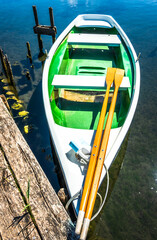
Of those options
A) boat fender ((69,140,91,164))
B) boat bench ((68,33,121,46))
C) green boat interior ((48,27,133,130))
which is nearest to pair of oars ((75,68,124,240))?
boat fender ((69,140,91,164))

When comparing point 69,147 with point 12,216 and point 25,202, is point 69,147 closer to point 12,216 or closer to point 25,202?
point 25,202

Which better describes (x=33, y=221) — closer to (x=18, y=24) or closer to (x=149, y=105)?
(x=149, y=105)

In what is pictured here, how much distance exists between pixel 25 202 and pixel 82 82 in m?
3.44

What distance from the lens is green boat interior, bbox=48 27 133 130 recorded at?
15.4ft

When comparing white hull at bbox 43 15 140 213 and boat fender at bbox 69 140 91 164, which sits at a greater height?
boat fender at bbox 69 140 91 164

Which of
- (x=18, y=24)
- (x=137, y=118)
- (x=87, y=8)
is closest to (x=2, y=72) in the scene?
(x=137, y=118)

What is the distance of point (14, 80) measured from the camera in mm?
8648

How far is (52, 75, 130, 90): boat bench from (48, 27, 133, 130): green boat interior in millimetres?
41

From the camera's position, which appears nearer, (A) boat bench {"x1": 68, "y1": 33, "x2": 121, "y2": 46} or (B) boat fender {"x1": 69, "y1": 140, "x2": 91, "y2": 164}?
(B) boat fender {"x1": 69, "y1": 140, "x2": 91, "y2": 164}

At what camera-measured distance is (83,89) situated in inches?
214

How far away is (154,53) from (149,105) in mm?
5389

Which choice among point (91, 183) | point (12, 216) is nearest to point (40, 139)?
point (91, 183)

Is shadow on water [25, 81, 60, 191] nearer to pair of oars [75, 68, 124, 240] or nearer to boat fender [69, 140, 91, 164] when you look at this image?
boat fender [69, 140, 91, 164]

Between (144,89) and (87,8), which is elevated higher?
(87,8)
